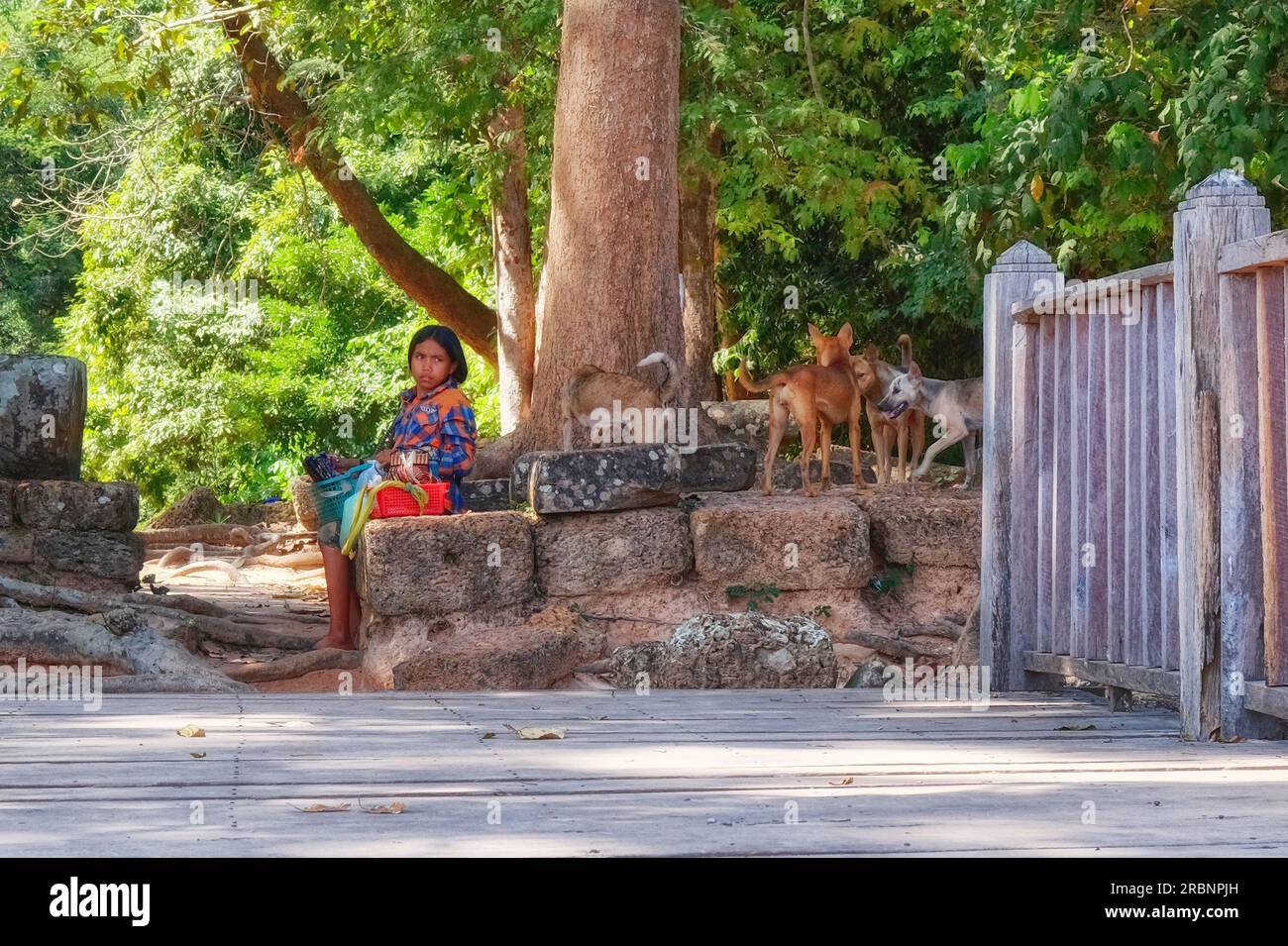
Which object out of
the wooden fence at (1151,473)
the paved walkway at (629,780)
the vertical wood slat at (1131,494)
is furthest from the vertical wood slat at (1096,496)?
the paved walkway at (629,780)

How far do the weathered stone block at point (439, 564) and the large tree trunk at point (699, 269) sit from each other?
9.11 m

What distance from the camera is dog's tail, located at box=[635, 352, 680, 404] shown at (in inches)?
386

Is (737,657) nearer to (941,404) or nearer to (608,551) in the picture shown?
(608,551)

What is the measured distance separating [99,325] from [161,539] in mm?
12313

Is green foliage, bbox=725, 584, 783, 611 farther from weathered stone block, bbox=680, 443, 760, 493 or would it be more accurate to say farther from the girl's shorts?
the girl's shorts

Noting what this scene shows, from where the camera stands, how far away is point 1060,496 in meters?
5.73

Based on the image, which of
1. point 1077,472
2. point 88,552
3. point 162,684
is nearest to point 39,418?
point 88,552

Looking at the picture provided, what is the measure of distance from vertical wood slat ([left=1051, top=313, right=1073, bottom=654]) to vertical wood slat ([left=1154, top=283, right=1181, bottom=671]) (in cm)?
61

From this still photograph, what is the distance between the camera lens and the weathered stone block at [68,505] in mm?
10242

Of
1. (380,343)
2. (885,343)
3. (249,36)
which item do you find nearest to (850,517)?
(249,36)

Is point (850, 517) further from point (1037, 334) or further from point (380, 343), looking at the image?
point (380, 343)

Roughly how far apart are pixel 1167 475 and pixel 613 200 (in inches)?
216

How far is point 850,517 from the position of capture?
28.6 ft

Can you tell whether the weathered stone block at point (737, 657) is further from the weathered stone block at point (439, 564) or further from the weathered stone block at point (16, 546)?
the weathered stone block at point (16, 546)
